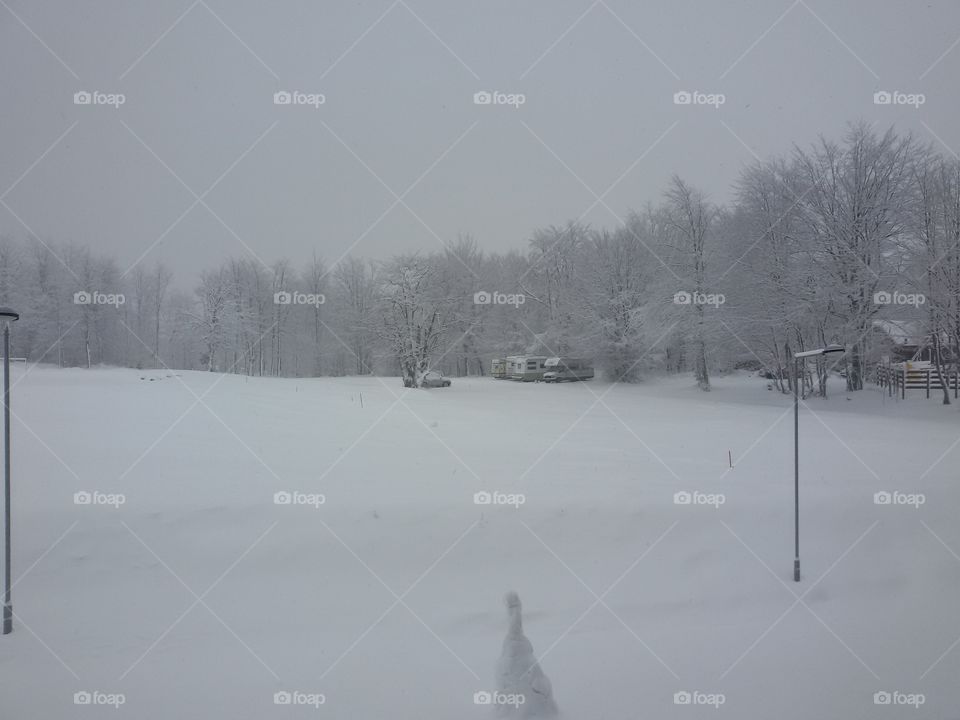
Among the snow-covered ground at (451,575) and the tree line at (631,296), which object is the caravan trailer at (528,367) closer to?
the tree line at (631,296)

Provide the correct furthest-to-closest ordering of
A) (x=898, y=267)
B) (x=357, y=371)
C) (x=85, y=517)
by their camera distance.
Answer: (x=357, y=371) → (x=898, y=267) → (x=85, y=517)

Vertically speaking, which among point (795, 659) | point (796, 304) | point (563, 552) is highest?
point (796, 304)

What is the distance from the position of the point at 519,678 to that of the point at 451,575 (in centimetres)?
310

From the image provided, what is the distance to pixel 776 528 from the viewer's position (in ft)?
29.0

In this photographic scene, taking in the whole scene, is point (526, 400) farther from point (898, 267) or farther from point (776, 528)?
point (898, 267)

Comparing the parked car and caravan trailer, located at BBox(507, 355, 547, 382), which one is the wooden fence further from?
the parked car

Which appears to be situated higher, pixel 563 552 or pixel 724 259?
pixel 724 259

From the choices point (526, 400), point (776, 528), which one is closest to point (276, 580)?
point (776, 528)

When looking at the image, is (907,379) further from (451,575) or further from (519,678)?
(519,678)

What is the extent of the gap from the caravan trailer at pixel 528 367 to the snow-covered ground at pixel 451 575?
14.2 metres

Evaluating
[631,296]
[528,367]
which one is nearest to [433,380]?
[528,367]

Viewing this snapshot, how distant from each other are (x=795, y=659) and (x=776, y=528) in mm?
3036

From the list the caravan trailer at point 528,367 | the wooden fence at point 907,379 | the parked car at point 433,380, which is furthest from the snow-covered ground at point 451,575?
Answer: the caravan trailer at point 528,367

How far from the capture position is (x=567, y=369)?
1106 inches
